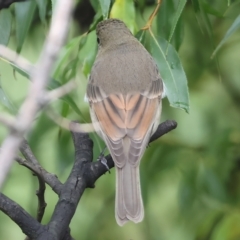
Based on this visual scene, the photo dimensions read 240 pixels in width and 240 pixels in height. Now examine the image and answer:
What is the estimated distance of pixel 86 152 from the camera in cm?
215

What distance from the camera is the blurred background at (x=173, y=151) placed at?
2846mm

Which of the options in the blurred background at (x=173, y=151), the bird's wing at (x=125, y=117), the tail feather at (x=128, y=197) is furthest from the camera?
the blurred background at (x=173, y=151)

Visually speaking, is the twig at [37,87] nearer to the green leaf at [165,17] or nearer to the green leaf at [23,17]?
the green leaf at [23,17]

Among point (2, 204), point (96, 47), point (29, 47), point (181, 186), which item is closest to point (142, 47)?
point (96, 47)

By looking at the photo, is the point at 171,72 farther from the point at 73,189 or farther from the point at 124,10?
the point at 73,189

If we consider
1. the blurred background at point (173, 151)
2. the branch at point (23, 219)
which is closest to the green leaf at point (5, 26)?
the blurred background at point (173, 151)

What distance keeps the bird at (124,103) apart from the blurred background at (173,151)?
0.29 ft

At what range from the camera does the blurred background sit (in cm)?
285

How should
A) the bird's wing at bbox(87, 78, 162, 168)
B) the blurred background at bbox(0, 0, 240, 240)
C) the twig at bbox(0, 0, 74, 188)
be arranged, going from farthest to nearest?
the blurred background at bbox(0, 0, 240, 240) < the bird's wing at bbox(87, 78, 162, 168) < the twig at bbox(0, 0, 74, 188)

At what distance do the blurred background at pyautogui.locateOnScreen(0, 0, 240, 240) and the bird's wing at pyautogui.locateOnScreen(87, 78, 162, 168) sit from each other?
14 cm

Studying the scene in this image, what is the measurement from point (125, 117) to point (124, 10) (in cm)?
44

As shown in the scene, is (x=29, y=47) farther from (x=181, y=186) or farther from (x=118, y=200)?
(x=118, y=200)

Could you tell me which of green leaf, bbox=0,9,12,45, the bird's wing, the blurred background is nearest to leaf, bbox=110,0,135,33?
the blurred background

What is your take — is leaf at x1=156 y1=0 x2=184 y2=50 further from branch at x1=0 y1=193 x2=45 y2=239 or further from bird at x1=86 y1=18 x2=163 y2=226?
branch at x1=0 y1=193 x2=45 y2=239
